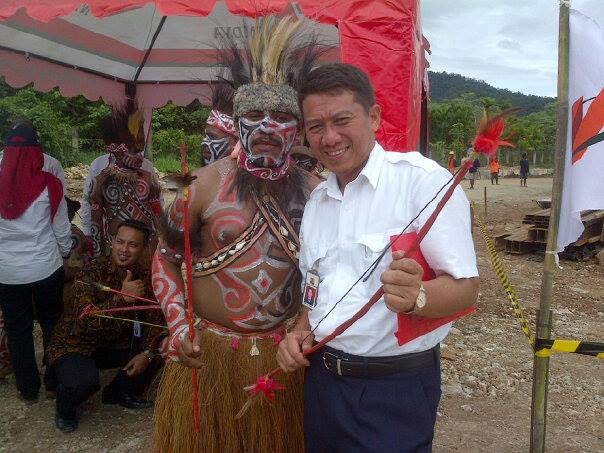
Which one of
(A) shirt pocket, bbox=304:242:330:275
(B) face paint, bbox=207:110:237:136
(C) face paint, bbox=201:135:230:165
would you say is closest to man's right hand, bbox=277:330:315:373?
(A) shirt pocket, bbox=304:242:330:275

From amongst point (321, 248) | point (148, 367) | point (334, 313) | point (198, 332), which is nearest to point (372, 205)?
point (321, 248)

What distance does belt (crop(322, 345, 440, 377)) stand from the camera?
1592mm

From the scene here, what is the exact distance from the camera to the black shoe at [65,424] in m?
3.42

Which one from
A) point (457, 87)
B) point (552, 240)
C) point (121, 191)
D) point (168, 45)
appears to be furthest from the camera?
point (457, 87)

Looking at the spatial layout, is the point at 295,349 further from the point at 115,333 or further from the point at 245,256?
the point at 115,333

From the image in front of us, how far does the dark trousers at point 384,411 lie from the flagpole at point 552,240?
116cm

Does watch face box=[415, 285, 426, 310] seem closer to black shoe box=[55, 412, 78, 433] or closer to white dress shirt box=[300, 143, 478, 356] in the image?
white dress shirt box=[300, 143, 478, 356]

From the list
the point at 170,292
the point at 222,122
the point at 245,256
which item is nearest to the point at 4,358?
the point at 222,122

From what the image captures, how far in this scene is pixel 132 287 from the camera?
143 inches

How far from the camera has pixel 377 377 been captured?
161cm

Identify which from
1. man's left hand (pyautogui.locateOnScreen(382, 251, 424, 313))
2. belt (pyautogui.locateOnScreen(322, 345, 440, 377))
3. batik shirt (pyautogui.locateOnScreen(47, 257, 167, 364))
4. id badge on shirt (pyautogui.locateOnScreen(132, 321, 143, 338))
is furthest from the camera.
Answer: id badge on shirt (pyautogui.locateOnScreen(132, 321, 143, 338))

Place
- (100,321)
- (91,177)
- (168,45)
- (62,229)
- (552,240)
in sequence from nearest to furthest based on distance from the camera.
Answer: (552,240)
(100,321)
(62,229)
(91,177)
(168,45)

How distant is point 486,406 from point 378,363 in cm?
255

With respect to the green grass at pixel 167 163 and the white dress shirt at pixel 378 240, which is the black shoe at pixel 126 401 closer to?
the white dress shirt at pixel 378 240
